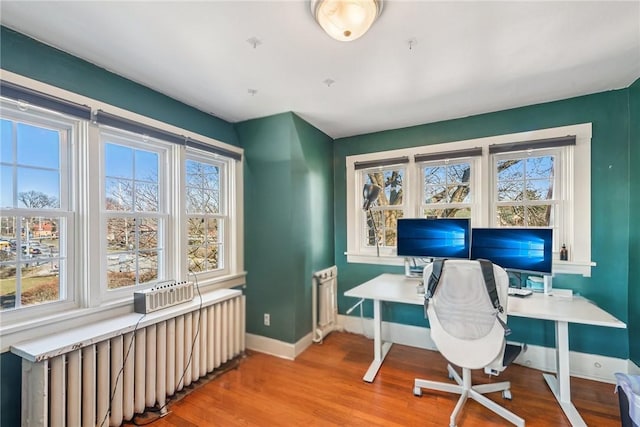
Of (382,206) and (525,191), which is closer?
(525,191)

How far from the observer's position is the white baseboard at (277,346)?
286 cm

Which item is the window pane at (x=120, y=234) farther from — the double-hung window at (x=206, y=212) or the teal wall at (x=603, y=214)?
the teal wall at (x=603, y=214)

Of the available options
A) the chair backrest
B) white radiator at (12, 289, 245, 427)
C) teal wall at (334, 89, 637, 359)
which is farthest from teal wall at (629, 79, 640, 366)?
white radiator at (12, 289, 245, 427)

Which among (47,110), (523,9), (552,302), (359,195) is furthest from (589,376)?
(47,110)

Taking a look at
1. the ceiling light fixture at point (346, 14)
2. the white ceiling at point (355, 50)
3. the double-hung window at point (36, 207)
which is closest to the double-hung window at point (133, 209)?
the double-hung window at point (36, 207)

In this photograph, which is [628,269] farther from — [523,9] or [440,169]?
[523,9]

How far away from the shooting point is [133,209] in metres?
2.31

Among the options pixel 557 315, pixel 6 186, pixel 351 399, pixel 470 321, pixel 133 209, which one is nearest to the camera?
pixel 6 186

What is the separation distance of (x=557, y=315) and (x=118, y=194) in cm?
338

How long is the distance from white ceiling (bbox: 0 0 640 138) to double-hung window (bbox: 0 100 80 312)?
530 mm

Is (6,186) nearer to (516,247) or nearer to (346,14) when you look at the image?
(346,14)

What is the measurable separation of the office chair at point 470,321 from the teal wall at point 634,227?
4.21 feet

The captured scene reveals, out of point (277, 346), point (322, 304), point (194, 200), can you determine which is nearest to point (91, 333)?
point (194, 200)

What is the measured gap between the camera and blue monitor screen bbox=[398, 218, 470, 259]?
8.93ft
